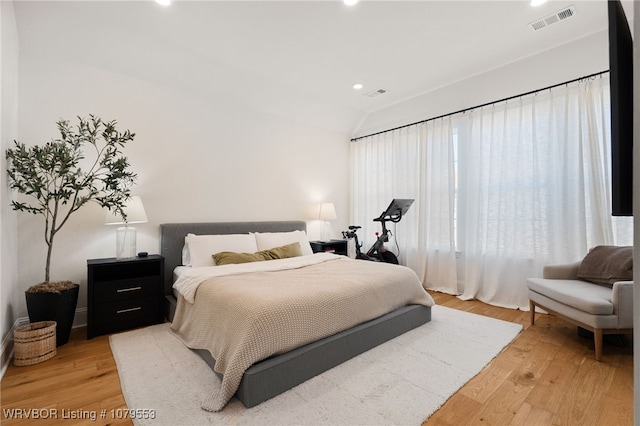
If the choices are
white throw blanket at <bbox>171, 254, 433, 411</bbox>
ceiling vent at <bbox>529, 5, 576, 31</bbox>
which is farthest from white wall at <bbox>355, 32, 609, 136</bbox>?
white throw blanket at <bbox>171, 254, 433, 411</bbox>

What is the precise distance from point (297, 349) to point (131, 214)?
2287 mm

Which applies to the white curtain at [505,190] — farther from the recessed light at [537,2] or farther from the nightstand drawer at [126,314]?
the nightstand drawer at [126,314]

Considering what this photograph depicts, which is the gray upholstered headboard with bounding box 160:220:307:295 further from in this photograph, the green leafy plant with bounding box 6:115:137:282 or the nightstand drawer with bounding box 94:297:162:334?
the green leafy plant with bounding box 6:115:137:282

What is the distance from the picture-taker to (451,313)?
3.36m

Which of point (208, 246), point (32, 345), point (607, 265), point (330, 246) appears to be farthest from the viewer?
point (330, 246)

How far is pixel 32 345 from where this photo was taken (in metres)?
2.22

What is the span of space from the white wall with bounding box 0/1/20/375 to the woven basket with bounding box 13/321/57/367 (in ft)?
0.26

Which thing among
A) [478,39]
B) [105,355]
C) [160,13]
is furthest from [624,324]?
[160,13]

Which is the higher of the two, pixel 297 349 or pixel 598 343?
pixel 297 349

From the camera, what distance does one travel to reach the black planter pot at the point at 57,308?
245 cm

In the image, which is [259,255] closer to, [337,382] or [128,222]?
[128,222]

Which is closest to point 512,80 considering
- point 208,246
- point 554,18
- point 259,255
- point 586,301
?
point 554,18

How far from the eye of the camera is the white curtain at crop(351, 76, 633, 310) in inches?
121

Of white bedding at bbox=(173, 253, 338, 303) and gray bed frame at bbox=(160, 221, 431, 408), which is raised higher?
white bedding at bbox=(173, 253, 338, 303)
